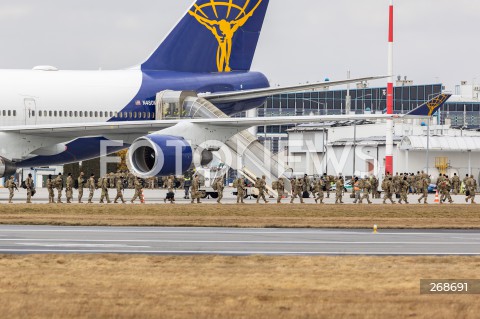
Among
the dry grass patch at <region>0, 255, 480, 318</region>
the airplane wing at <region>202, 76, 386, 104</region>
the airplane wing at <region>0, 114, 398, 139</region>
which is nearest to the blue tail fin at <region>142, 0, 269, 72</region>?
the airplane wing at <region>202, 76, 386, 104</region>

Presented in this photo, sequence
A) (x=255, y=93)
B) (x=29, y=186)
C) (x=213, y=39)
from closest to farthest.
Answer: (x=29, y=186) < (x=255, y=93) < (x=213, y=39)

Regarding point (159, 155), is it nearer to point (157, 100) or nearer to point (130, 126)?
point (130, 126)

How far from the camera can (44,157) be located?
44281mm

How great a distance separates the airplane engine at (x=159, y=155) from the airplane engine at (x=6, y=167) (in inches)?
177

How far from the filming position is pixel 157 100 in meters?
45.6

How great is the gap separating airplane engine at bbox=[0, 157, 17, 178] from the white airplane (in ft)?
0.15

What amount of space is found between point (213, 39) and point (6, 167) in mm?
11699

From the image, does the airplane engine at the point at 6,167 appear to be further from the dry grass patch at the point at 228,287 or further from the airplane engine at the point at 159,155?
the dry grass patch at the point at 228,287

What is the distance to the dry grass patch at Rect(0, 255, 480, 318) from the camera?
13008 mm

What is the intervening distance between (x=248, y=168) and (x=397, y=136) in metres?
55.9

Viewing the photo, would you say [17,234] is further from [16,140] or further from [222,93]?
[222,93]

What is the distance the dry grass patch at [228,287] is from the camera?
13.0m

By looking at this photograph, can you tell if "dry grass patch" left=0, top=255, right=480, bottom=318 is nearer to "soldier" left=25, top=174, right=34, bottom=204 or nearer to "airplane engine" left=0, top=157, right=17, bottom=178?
"soldier" left=25, top=174, right=34, bottom=204

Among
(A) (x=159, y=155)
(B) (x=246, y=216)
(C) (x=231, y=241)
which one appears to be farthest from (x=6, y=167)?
(C) (x=231, y=241)
